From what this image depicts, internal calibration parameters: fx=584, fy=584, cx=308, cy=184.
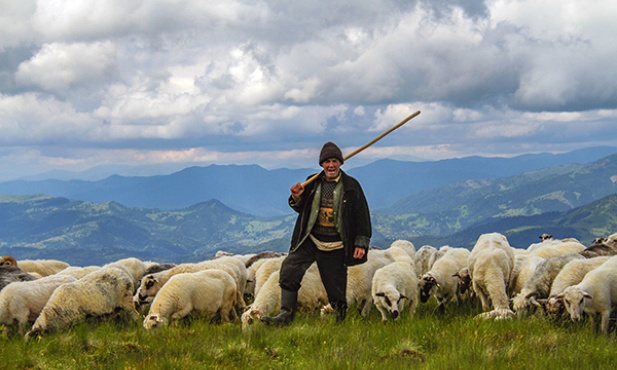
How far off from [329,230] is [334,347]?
298 cm

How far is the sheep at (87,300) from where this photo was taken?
12.8 m

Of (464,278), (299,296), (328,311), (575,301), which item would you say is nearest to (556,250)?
(464,278)

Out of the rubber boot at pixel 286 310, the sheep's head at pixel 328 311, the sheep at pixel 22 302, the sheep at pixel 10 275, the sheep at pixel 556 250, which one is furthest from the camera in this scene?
the sheep at pixel 556 250

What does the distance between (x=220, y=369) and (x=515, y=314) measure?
701cm

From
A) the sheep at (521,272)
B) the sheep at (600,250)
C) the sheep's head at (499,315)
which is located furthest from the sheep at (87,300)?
the sheep at (600,250)

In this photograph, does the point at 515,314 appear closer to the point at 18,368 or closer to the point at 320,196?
the point at 320,196

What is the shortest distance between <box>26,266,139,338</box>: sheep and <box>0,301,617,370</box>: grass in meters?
1.36

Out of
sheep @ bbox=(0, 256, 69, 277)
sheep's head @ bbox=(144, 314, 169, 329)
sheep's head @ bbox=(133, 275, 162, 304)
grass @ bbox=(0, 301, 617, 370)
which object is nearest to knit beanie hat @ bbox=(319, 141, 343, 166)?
grass @ bbox=(0, 301, 617, 370)

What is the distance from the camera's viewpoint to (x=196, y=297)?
1377cm

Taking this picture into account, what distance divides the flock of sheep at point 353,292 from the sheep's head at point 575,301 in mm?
19

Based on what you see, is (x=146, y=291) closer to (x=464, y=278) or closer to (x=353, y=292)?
(x=353, y=292)

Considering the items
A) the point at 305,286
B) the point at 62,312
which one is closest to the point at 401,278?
the point at 305,286

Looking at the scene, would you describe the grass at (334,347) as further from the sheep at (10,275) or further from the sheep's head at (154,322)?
the sheep at (10,275)

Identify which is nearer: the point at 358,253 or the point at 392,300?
the point at 358,253
